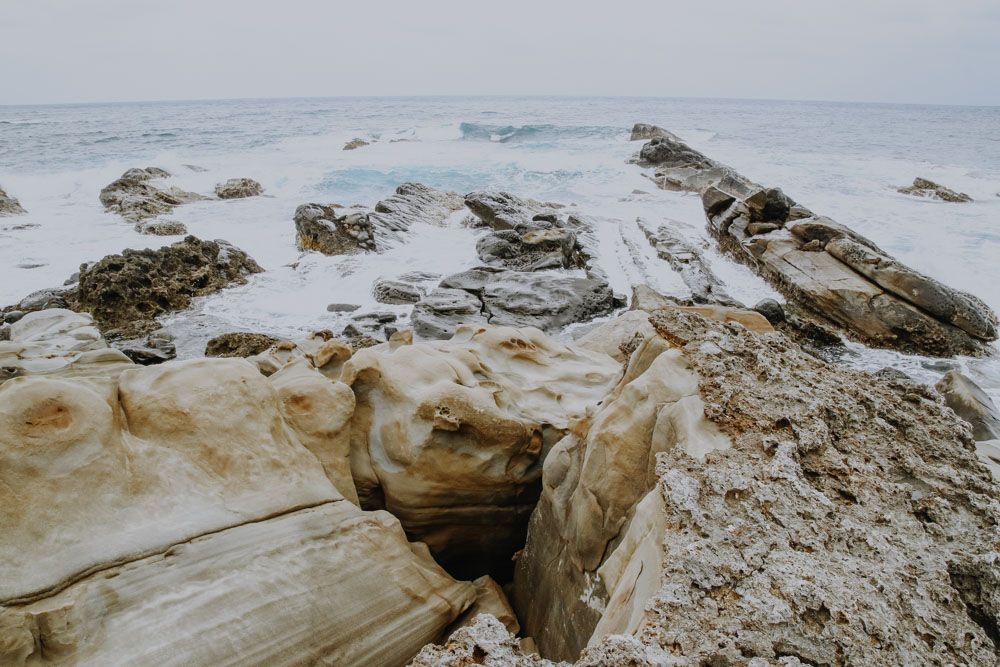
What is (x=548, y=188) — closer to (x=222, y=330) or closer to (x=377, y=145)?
(x=222, y=330)

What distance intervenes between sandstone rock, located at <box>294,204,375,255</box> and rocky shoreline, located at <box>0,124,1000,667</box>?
21.7 ft

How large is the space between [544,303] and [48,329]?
17.8 ft

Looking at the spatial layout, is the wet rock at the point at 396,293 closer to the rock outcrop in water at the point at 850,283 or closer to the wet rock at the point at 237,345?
the wet rock at the point at 237,345

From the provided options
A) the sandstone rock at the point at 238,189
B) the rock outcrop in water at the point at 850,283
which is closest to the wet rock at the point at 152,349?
the rock outcrop in water at the point at 850,283

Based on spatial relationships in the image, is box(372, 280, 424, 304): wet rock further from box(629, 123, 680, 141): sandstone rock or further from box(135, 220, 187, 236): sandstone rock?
box(629, 123, 680, 141): sandstone rock

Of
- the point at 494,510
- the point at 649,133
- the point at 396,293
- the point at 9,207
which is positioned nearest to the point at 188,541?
the point at 494,510

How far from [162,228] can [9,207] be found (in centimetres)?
543

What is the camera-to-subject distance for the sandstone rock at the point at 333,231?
10.6 meters

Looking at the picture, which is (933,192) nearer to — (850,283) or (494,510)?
(850,283)

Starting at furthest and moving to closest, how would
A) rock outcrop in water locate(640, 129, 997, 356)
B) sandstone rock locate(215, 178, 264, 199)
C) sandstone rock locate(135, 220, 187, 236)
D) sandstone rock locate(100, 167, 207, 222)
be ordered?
sandstone rock locate(215, 178, 264, 199) < sandstone rock locate(100, 167, 207, 222) < sandstone rock locate(135, 220, 187, 236) < rock outcrop in water locate(640, 129, 997, 356)

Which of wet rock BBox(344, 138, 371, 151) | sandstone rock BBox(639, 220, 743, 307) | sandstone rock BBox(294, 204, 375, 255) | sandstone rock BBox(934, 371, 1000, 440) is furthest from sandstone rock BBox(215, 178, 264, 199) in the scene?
sandstone rock BBox(934, 371, 1000, 440)

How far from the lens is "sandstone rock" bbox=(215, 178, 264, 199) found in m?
16.2

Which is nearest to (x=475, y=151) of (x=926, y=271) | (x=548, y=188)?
(x=548, y=188)

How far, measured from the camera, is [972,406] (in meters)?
4.78
